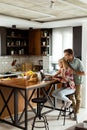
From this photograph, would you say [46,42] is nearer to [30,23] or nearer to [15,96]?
[30,23]

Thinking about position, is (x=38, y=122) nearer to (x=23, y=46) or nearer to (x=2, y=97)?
(x=2, y=97)

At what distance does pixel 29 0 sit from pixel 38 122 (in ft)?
8.53

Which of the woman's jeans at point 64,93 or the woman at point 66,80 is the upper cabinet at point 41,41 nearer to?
the woman at point 66,80

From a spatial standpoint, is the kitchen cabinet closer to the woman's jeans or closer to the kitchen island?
the kitchen island

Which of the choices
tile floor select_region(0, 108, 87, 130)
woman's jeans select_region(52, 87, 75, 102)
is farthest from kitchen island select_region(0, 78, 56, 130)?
woman's jeans select_region(52, 87, 75, 102)

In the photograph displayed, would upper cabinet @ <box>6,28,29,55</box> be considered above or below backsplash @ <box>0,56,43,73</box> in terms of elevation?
above

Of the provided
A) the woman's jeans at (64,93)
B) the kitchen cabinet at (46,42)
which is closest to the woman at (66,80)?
the woman's jeans at (64,93)

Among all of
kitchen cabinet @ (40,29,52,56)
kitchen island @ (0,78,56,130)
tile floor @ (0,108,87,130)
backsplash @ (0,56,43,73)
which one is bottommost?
tile floor @ (0,108,87,130)

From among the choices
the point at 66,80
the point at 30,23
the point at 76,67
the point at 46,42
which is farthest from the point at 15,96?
the point at 46,42

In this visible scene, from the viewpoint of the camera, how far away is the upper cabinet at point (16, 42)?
745 centimetres

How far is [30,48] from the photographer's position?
7.92 m

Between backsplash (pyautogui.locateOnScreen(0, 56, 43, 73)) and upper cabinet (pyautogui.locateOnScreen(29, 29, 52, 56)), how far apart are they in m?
0.42

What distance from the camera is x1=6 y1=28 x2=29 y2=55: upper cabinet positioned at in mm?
7453

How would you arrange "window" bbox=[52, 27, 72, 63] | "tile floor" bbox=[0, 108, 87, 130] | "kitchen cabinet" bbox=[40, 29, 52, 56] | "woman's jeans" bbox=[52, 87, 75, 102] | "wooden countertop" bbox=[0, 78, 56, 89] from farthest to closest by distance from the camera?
"kitchen cabinet" bbox=[40, 29, 52, 56], "window" bbox=[52, 27, 72, 63], "woman's jeans" bbox=[52, 87, 75, 102], "tile floor" bbox=[0, 108, 87, 130], "wooden countertop" bbox=[0, 78, 56, 89]
